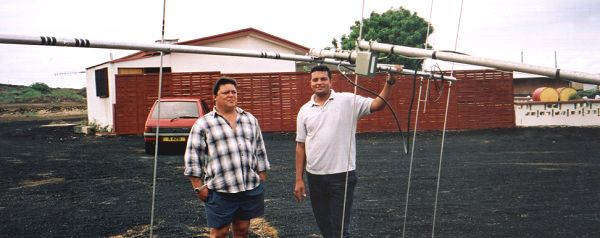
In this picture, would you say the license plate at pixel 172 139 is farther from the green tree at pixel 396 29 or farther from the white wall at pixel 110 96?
the green tree at pixel 396 29

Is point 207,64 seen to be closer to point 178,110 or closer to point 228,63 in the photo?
point 228,63

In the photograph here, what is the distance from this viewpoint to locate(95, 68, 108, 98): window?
1825 cm

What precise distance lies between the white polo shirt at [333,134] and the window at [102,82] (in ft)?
52.8

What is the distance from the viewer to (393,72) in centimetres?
276

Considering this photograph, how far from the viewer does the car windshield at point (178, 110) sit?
35.3 feet

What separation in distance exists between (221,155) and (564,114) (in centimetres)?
1673

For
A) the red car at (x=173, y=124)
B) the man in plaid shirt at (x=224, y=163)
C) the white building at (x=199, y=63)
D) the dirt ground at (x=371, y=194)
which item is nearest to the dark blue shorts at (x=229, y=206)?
the man in plaid shirt at (x=224, y=163)

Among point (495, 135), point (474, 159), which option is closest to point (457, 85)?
point (495, 135)

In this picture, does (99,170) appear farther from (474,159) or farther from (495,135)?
(495,135)

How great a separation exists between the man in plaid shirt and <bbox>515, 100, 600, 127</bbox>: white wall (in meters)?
15.5

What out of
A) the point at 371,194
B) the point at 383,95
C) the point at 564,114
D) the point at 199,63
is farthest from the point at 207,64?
the point at 383,95

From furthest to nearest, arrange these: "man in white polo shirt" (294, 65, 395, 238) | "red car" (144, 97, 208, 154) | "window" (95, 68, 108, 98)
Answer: "window" (95, 68, 108, 98) → "red car" (144, 97, 208, 154) → "man in white polo shirt" (294, 65, 395, 238)

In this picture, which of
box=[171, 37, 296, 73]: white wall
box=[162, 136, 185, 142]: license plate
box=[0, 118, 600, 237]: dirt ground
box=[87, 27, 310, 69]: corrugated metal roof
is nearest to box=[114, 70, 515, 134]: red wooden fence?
box=[171, 37, 296, 73]: white wall

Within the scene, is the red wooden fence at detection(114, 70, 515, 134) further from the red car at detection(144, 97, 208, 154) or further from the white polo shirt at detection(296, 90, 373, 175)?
the white polo shirt at detection(296, 90, 373, 175)
